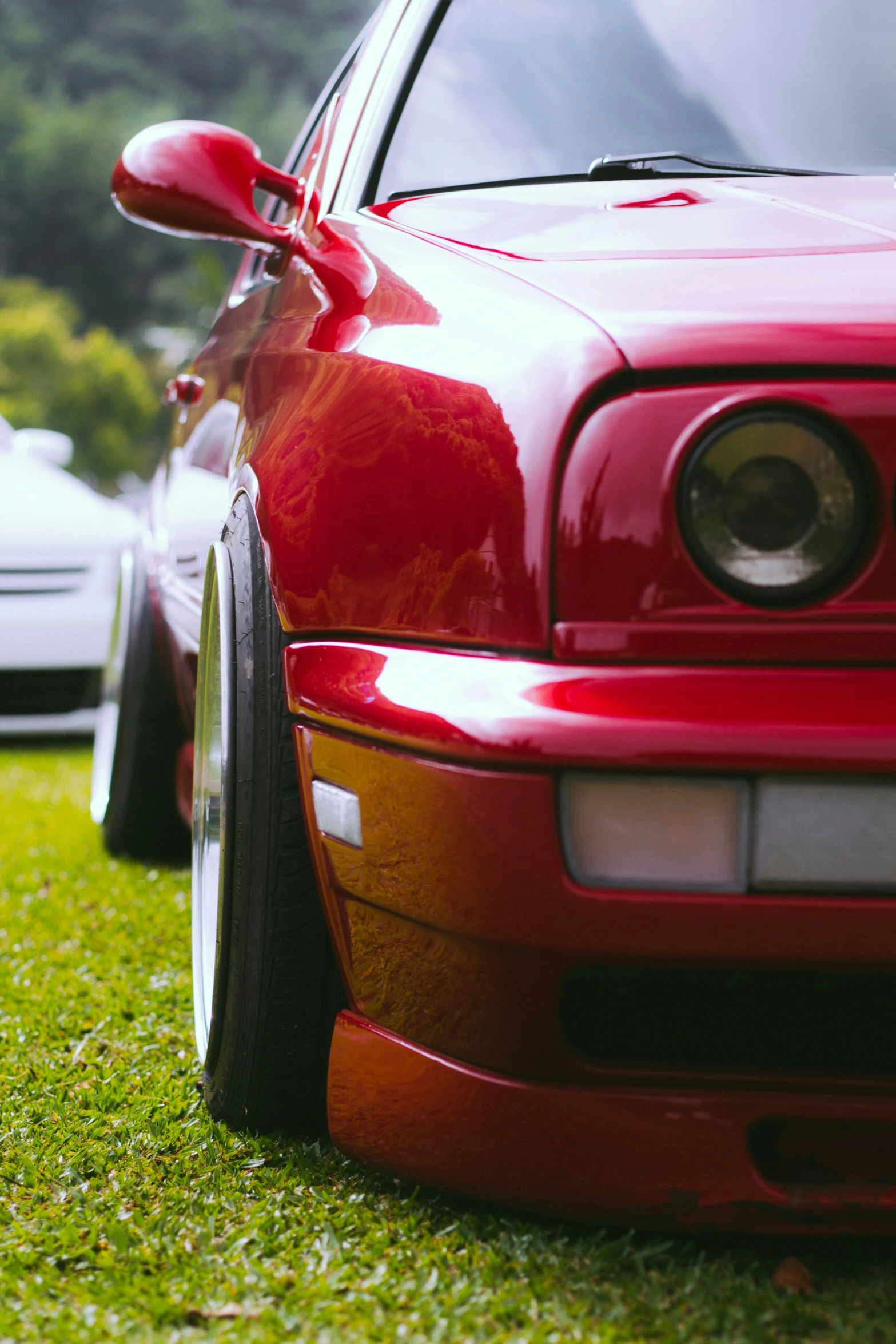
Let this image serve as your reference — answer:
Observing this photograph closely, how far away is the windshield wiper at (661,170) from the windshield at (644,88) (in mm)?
21

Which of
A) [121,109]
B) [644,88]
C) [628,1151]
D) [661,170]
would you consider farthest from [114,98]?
[628,1151]

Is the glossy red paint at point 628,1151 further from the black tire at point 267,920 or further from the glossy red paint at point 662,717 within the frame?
the glossy red paint at point 662,717

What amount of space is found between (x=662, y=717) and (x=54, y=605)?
170 inches

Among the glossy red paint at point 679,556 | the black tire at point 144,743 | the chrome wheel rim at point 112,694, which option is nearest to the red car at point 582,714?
the glossy red paint at point 679,556

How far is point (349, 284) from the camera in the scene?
6.04 ft

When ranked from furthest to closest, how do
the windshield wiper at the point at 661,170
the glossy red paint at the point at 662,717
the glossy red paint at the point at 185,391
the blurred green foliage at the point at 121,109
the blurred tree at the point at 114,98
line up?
the blurred tree at the point at 114,98 < the blurred green foliage at the point at 121,109 < the glossy red paint at the point at 185,391 < the windshield wiper at the point at 661,170 < the glossy red paint at the point at 662,717

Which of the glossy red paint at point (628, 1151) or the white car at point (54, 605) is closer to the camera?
the glossy red paint at point (628, 1151)

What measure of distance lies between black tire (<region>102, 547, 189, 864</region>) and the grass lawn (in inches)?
45.9

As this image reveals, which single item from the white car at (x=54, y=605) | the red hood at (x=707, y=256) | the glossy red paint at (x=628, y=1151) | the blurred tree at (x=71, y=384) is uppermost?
the red hood at (x=707, y=256)

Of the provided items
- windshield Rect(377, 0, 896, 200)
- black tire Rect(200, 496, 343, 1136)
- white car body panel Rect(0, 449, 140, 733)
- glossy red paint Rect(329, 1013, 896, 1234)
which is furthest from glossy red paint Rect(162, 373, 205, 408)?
white car body panel Rect(0, 449, 140, 733)

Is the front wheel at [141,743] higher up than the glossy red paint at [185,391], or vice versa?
the glossy red paint at [185,391]

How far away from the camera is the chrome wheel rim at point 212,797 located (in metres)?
1.79

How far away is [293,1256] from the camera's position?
1561mm

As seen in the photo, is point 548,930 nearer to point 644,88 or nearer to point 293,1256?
point 293,1256
